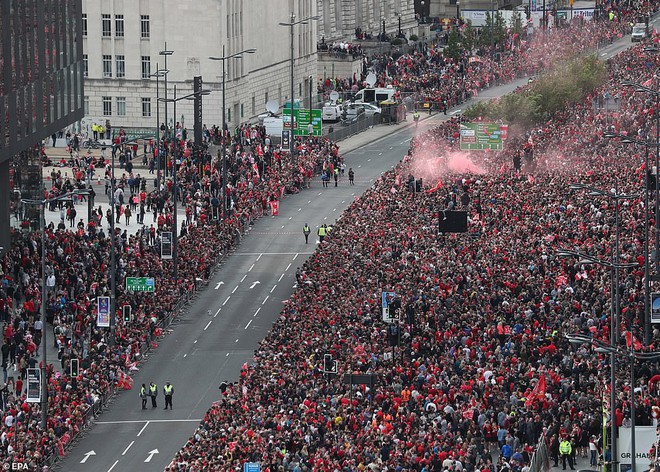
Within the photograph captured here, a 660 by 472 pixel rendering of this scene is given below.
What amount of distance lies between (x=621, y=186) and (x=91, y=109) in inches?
2134

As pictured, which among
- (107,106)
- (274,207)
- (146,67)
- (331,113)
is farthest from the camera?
(331,113)

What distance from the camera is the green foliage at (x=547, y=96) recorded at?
4646 inches

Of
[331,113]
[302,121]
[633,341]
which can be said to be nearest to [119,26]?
[331,113]

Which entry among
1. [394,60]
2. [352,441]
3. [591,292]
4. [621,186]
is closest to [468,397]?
[352,441]

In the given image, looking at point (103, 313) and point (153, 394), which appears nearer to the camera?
point (153, 394)

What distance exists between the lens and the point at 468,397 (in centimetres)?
6112

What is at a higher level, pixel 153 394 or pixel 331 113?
pixel 331 113

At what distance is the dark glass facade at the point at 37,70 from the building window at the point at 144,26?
109 feet

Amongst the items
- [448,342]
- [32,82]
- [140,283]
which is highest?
[32,82]

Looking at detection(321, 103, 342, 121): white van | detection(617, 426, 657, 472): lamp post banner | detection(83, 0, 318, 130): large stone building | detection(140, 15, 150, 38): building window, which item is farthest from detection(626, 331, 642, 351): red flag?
detection(321, 103, 342, 121): white van

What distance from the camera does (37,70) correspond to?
8919cm

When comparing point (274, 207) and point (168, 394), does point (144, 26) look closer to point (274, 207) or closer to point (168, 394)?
point (274, 207)

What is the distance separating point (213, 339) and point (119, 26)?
53895 mm

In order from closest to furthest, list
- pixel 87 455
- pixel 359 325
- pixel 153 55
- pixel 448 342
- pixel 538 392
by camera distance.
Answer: pixel 538 392, pixel 87 455, pixel 448 342, pixel 359 325, pixel 153 55
